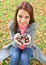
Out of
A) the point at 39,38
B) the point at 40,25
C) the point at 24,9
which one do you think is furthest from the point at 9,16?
the point at 24,9

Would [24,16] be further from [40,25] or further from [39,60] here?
[40,25]

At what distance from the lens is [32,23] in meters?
3.95

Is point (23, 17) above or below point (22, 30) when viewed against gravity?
above

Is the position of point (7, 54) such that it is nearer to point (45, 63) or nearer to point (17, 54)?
point (17, 54)

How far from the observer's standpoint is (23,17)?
12.0 feet

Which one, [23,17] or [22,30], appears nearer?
[23,17]

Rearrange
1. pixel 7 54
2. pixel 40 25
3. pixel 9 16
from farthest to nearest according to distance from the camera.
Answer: pixel 9 16, pixel 40 25, pixel 7 54

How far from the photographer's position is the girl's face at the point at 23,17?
366cm

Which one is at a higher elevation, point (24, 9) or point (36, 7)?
point (24, 9)

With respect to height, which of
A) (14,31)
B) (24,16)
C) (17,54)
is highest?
(24,16)

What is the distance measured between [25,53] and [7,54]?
55 centimetres

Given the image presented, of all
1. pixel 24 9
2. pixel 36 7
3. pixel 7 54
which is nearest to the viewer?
pixel 24 9

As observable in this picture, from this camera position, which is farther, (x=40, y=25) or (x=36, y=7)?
(x=36, y=7)

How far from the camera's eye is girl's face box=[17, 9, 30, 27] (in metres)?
3.66
